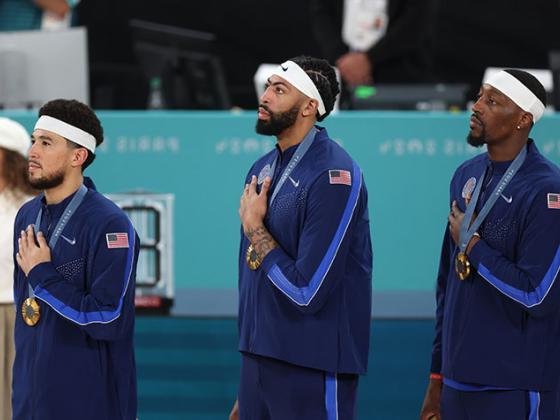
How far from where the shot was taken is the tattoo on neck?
4000 mm

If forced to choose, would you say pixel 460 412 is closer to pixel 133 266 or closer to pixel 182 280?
pixel 133 266

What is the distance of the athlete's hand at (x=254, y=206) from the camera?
4.06 metres

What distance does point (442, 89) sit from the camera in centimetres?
657

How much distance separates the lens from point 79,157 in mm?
4152

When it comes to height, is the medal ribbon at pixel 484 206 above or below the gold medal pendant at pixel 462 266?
above

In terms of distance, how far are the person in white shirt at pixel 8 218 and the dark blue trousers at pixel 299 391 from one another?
133 cm

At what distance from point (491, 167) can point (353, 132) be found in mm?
1770

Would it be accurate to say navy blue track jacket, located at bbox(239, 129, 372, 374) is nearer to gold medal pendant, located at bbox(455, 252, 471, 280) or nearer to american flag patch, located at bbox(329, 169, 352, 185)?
american flag patch, located at bbox(329, 169, 352, 185)

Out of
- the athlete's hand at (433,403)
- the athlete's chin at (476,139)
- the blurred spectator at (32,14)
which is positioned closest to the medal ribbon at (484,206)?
the athlete's chin at (476,139)

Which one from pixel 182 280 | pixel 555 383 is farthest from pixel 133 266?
pixel 182 280

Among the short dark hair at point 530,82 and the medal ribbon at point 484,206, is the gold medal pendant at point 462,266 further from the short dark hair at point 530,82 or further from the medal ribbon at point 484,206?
the short dark hair at point 530,82

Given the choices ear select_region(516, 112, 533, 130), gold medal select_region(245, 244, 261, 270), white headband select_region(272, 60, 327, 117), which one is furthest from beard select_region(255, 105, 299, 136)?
ear select_region(516, 112, 533, 130)

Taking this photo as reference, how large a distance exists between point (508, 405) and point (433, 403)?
0.41 meters

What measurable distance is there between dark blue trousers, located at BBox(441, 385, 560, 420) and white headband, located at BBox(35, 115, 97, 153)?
1.55 metres
